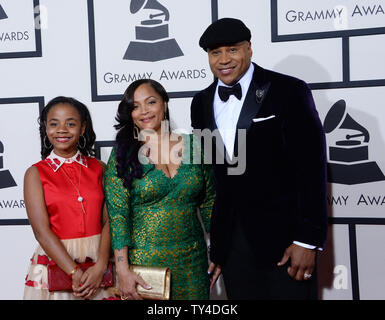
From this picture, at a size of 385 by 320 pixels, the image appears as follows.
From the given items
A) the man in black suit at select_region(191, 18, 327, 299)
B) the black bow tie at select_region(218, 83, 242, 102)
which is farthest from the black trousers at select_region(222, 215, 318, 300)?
the black bow tie at select_region(218, 83, 242, 102)

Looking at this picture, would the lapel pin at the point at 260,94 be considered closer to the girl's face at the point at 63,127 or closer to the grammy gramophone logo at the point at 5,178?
the girl's face at the point at 63,127

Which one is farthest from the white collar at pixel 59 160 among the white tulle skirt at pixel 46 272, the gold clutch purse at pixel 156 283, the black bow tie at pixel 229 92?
the black bow tie at pixel 229 92

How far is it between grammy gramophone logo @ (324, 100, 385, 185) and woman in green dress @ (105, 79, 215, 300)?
86cm

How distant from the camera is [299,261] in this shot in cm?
145

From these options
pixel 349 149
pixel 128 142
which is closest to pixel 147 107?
pixel 128 142

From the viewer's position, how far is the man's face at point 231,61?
4.96 feet

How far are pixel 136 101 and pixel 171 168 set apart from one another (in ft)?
1.03

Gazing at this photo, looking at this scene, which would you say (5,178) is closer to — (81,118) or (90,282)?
(81,118)

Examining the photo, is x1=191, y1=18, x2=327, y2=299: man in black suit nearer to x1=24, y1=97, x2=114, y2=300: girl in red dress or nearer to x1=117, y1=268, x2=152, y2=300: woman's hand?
x1=117, y1=268, x2=152, y2=300: woman's hand

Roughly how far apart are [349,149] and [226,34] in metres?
1.06

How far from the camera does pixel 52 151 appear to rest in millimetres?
1810

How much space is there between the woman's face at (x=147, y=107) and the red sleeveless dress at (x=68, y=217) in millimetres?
359
